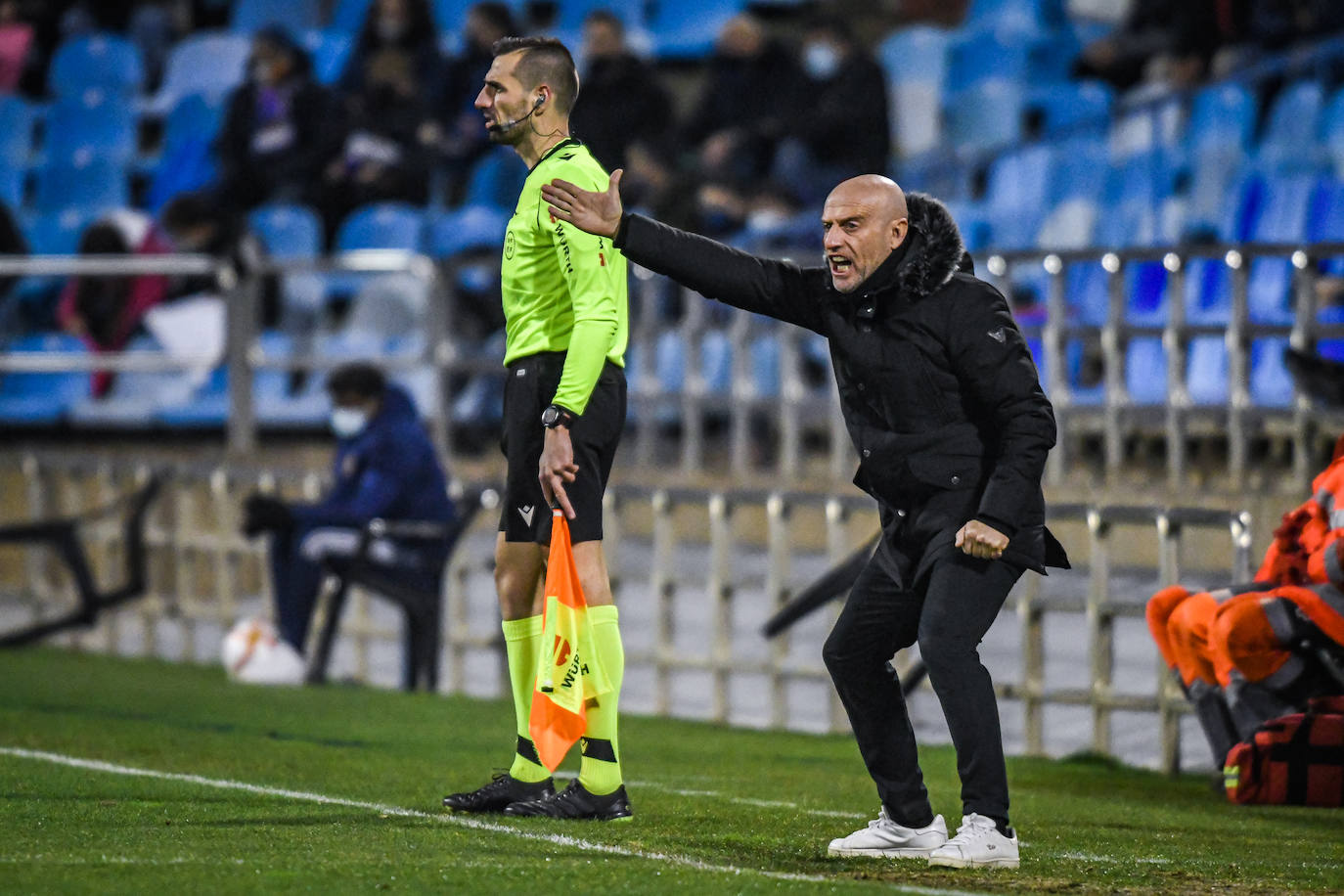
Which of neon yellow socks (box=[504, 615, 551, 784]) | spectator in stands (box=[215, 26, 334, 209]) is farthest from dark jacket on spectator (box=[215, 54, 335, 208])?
neon yellow socks (box=[504, 615, 551, 784])

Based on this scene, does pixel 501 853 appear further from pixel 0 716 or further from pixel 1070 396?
pixel 1070 396

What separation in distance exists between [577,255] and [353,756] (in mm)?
2851

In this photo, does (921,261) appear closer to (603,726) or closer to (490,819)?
(603,726)

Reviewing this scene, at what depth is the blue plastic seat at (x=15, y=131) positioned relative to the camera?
17.9 meters

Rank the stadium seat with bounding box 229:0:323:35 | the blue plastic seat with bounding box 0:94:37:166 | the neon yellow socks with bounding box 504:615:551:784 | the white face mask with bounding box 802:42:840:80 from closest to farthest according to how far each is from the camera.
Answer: the neon yellow socks with bounding box 504:615:551:784 → the white face mask with bounding box 802:42:840:80 → the blue plastic seat with bounding box 0:94:37:166 → the stadium seat with bounding box 229:0:323:35

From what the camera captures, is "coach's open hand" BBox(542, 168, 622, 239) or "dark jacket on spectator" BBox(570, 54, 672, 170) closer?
"coach's open hand" BBox(542, 168, 622, 239)

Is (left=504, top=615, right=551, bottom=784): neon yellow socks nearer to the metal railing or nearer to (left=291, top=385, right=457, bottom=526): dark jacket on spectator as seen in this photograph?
the metal railing

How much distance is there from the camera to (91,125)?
1806 cm

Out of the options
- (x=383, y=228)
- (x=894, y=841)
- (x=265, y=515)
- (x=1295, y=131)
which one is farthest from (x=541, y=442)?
(x=383, y=228)

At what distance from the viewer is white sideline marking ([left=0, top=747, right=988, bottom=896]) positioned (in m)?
5.12

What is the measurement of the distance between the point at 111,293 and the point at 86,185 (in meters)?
2.45

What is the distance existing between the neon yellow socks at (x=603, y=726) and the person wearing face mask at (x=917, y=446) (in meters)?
0.75

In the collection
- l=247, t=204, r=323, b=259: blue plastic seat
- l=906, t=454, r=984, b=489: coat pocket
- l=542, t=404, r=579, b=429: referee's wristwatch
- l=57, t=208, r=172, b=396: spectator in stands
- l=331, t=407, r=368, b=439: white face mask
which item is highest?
l=247, t=204, r=323, b=259: blue plastic seat

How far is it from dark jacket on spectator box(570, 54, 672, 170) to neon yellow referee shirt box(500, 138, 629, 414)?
896cm
